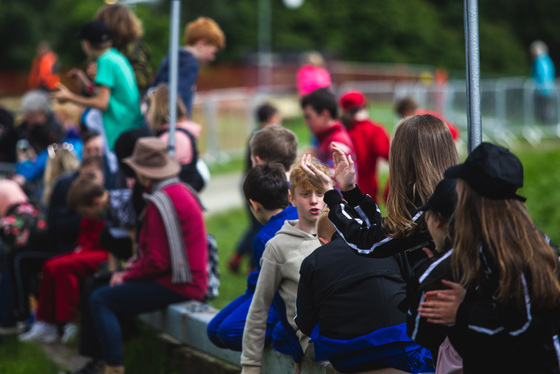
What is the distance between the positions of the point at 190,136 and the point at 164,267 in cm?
136

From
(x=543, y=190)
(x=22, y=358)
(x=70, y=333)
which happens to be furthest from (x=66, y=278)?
(x=543, y=190)

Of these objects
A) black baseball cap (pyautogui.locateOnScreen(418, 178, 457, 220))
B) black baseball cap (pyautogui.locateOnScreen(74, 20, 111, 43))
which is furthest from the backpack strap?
black baseball cap (pyautogui.locateOnScreen(418, 178, 457, 220))

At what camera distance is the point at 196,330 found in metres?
5.95

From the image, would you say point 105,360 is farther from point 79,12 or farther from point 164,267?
point 79,12

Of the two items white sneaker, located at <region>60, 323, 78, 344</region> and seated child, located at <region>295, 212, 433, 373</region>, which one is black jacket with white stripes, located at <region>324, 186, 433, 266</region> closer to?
seated child, located at <region>295, 212, 433, 373</region>

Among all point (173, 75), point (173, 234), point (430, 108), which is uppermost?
point (173, 75)

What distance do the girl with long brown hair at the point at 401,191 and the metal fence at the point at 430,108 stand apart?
1491cm

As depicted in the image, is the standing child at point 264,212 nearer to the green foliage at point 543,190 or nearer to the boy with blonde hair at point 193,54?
the boy with blonde hair at point 193,54

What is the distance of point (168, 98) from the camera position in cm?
684

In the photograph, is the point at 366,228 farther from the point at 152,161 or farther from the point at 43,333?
the point at 43,333

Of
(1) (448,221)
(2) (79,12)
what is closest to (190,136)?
(1) (448,221)

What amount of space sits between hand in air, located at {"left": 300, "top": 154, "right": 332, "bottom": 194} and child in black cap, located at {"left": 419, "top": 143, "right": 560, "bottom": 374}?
106cm

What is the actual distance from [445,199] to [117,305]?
3.35 metres

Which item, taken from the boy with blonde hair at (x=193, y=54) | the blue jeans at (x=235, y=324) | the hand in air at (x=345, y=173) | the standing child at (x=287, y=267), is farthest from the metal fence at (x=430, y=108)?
the hand in air at (x=345, y=173)
